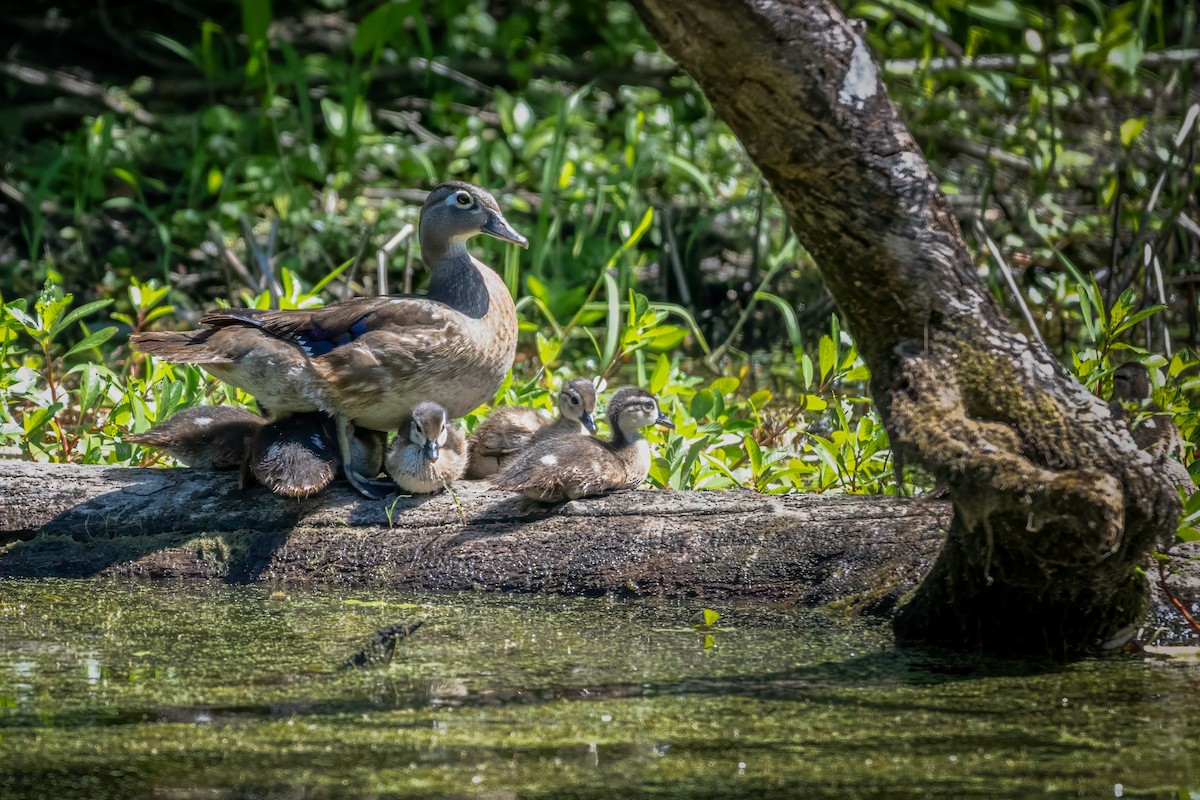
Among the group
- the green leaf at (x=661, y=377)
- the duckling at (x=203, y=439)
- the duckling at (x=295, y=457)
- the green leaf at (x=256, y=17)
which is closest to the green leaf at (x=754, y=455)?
the green leaf at (x=661, y=377)

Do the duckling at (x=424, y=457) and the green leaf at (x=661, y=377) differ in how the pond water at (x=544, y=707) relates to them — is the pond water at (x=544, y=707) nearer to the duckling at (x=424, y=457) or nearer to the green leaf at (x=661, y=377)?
the duckling at (x=424, y=457)

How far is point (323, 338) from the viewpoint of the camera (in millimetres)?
5156

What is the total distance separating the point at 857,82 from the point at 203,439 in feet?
8.16

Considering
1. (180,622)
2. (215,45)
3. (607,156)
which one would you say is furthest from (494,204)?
(215,45)

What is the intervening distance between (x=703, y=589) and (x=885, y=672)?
77 centimetres

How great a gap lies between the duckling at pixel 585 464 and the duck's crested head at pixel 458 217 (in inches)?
41.6

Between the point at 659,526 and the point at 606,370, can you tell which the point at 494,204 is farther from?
the point at 659,526

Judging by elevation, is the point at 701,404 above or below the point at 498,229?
below

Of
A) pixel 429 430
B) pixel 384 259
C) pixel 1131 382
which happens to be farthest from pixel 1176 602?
pixel 384 259

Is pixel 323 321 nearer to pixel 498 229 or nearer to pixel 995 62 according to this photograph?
pixel 498 229

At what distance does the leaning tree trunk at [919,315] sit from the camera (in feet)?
11.5

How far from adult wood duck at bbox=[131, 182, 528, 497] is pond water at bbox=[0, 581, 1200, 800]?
89 centimetres

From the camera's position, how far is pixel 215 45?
10.5 meters

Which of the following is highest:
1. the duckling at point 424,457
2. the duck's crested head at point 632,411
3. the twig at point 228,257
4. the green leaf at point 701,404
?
the duck's crested head at point 632,411
